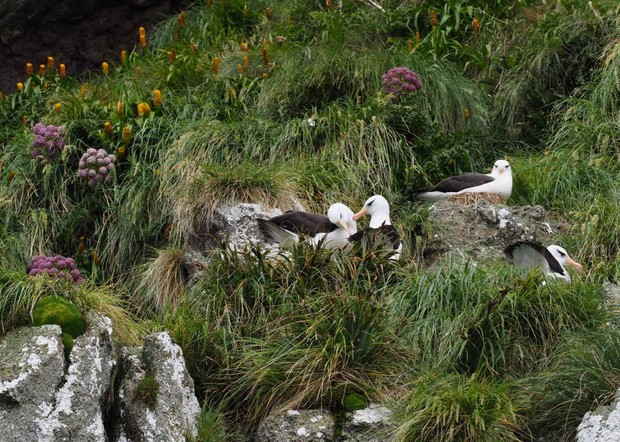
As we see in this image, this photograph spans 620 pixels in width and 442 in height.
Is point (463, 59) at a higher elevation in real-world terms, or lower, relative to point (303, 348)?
lower

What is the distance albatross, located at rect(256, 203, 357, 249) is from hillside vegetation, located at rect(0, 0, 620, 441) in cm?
44

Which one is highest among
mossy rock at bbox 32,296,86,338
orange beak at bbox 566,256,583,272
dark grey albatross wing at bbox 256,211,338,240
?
mossy rock at bbox 32,296,86,338

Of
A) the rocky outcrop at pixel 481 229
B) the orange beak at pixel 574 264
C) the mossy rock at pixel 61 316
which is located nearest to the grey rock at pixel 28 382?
the mossy rock at pixel 61 316

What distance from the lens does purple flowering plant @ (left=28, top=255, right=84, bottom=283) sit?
26.8 feet

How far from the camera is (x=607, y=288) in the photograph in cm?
855

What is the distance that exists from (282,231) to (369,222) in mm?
963

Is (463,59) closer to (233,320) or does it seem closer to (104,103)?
(104,103)

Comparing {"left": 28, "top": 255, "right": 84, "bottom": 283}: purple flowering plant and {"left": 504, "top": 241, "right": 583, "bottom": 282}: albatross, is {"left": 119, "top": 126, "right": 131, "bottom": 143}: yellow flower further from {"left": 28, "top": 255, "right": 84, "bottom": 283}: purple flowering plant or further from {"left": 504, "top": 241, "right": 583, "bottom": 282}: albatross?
{"left": 504, "top": 241, "right": 583, "bottom": 282}: albatross

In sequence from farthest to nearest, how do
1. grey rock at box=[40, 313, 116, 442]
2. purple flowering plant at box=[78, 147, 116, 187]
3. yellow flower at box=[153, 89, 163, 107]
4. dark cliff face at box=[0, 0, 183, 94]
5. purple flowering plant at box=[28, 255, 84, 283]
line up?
dark cliff face at box=[0, 0, 183, 94] → yellow flower at box=[153, 89, 163, 107] → purple flowering plant at box=[78, 147, 116, 187] → purple flowering plant at box=[28, 255, 84, 283] → grey rock at box=[40, 313, 116, 442]

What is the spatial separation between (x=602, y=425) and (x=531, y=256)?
2060mm

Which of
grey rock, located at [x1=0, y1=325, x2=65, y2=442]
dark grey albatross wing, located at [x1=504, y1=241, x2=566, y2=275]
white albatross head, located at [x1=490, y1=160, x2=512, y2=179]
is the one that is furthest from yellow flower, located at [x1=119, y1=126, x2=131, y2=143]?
grey rock, located at [x1=0, y1=325, x2=65, y2=442]

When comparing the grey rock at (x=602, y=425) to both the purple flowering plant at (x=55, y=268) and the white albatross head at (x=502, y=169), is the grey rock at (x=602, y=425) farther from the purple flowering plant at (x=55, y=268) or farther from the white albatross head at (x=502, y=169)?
the white albatross head at (x=502, y=169)

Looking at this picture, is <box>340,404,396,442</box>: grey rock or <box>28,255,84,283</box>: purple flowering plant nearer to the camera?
<box>340,404,396,442</box>: grey rock

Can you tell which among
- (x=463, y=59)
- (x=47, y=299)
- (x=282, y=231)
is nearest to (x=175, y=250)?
(x=282, y=231)
